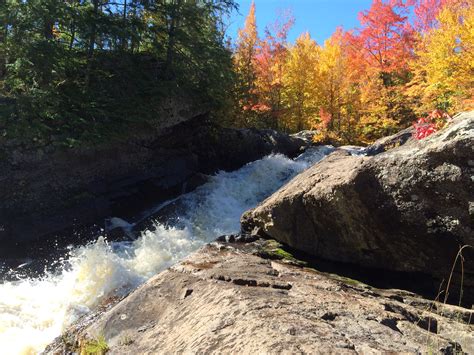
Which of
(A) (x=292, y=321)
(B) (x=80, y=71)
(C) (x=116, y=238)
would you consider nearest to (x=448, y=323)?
(A) (x=292, y=321)

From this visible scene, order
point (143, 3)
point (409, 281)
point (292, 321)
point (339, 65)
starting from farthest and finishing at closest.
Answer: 1. point (339, 65)
2. point (143, 3)
3. point (409, 281)
4. point (292, 321)

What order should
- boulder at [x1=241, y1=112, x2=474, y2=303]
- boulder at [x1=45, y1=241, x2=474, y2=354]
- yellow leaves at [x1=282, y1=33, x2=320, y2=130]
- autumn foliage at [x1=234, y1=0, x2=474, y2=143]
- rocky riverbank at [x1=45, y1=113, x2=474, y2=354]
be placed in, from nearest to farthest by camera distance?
boulder at [x1=45, y1=241, x2=474, y2=354] < rocky riverbank at [x1=45, y1=113, x2=474, y2=354] < boulder at [x1=241, y1=112, x2=474, y2=303] < autumn foliage at [x1=234, y1=0, x2=474, y2=143] < yellow leaves at [x1=282, y1=33, x2=320, y2=130]

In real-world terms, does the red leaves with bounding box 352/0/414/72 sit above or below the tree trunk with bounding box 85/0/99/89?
above

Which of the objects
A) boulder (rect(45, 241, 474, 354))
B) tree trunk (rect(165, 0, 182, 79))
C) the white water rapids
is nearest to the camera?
boulder (rect(45, 241, 474, 354))

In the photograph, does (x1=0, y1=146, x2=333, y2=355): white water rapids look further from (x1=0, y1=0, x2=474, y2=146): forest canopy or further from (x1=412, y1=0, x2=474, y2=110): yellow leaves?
(x1=412, y1=0, x2=474, y2=110): yellow leaves

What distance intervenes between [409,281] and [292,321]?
7.98ft

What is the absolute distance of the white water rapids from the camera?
5.74 m

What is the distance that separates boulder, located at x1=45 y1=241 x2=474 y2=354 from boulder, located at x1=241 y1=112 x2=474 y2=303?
526mm

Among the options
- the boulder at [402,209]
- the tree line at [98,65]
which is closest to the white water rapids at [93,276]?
the boulder at [402,209]

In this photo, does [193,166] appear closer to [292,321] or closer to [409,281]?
[409,281]

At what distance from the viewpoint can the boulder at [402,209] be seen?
370 centimetres

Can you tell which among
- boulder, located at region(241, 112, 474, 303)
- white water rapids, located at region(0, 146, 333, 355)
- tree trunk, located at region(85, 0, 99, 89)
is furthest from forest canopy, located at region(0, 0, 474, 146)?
boulder, located at region(241, 112, 474, 303)

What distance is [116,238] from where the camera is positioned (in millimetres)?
10656

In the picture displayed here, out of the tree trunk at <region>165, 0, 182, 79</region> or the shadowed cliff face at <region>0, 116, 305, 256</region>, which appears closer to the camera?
the shadowed cliff face at <region>0, 116, 305, 256</region>
